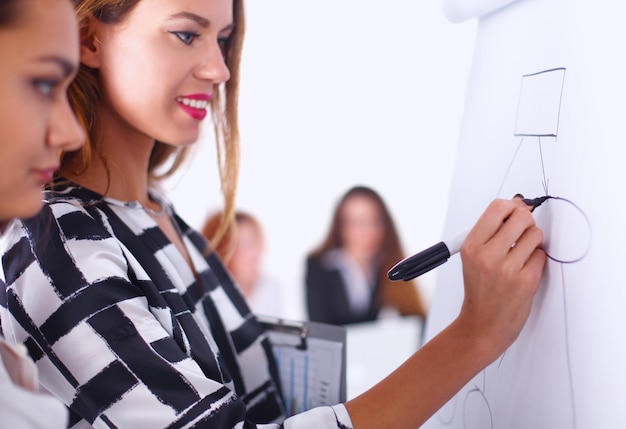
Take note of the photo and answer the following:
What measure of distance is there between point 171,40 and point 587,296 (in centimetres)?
57

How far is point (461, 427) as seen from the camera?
33.8 inches

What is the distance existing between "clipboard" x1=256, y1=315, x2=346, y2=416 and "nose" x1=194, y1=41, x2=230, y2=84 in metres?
0.39

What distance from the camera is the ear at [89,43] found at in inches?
33.6

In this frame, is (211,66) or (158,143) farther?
(158,143)

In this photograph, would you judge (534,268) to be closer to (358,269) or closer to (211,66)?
(211,66)

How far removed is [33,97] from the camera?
0.51 metres

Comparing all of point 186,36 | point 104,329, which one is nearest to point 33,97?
point 104,329

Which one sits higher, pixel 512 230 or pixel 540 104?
pixel 540 104

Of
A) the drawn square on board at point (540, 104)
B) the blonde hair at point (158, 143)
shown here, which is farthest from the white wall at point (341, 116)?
the drawn square on board at point (540, 104)

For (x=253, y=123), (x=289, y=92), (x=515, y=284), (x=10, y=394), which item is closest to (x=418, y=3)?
(x=289, y=92)

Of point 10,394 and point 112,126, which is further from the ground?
point 112,126

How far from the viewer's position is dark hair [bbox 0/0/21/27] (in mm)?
492

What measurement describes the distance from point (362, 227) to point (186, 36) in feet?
7.58

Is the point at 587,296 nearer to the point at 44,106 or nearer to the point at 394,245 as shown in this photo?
the point at 44,106
